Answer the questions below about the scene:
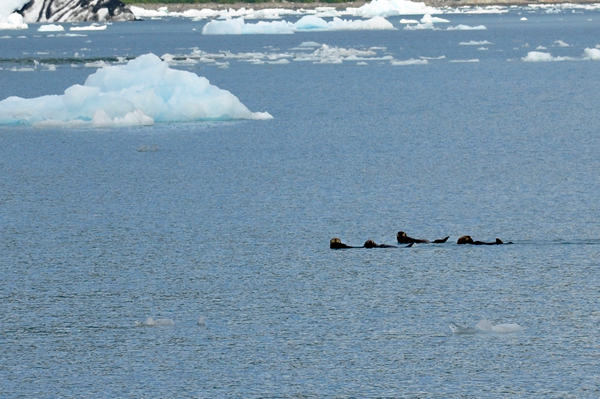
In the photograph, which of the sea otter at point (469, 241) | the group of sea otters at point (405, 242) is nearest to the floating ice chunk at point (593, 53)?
the sea otter at point (469, 241)

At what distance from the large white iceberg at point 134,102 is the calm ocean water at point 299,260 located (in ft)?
1.38

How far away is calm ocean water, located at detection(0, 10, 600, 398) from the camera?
8.59 metres

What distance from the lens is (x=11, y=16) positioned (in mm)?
100625

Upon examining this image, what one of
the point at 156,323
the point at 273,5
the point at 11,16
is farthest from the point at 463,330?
the point at 273,5

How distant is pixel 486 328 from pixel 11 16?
9680cm

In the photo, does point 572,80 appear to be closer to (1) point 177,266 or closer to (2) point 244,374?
(1) point 177,266

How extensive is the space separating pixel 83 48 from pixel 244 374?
67614 mm

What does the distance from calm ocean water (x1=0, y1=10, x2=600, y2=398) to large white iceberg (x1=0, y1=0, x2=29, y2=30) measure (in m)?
72.4

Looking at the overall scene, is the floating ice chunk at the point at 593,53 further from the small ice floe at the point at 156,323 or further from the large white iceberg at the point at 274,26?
the small ice floe at the point at 156,323

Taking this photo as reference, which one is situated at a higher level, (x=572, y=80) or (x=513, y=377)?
(x=513, y=377)

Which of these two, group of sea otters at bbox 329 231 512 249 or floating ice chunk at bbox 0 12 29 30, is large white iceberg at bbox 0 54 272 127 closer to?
group of sea otters at bbox 329 231 512 249

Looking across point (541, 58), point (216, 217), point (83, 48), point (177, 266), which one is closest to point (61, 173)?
point (216, 217)

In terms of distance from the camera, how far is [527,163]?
1978cm

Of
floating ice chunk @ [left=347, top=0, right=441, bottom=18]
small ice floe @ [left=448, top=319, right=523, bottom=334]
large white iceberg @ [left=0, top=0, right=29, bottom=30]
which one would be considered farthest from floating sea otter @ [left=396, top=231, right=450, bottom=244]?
floating ice chunk @ [left=347, top=0, right=441, bottom=18]
